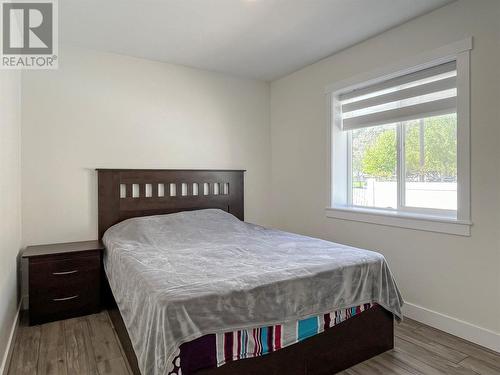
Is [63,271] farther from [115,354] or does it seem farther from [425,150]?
[425,150]

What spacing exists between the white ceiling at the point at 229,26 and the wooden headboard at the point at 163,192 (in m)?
1.23

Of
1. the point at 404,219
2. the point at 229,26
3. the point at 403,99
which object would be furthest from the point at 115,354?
the point at 403,99

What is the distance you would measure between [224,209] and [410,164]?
204 cm

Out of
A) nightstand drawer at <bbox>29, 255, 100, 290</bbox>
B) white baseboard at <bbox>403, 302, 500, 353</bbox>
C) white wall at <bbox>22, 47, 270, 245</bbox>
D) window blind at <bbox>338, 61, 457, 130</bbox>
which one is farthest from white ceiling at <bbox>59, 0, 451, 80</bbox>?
white baseboard at <bbox>403, 302, 500, 353</bbox>

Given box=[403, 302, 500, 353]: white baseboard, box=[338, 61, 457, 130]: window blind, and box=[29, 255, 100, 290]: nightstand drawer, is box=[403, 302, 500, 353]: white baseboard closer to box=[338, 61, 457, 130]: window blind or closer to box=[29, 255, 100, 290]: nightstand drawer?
box=[338, 61, 457, 130]: window blind

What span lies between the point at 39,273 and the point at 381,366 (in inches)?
102

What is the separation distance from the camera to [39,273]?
261 centimetres

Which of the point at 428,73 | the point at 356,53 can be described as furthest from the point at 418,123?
the point at 356,53

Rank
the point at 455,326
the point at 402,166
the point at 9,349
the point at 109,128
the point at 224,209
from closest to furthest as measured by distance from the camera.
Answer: the point at 9,349
the point at 455,326
the point at 402,166
the point at 109,128
the point at 224,209

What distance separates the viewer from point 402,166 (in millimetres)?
2920

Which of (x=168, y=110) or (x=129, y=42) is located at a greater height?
(x=129, y=42)

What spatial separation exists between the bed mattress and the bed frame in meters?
0.07

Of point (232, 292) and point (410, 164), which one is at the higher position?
point (410, 164)

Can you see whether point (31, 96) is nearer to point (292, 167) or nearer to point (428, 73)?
point (292, 167)
